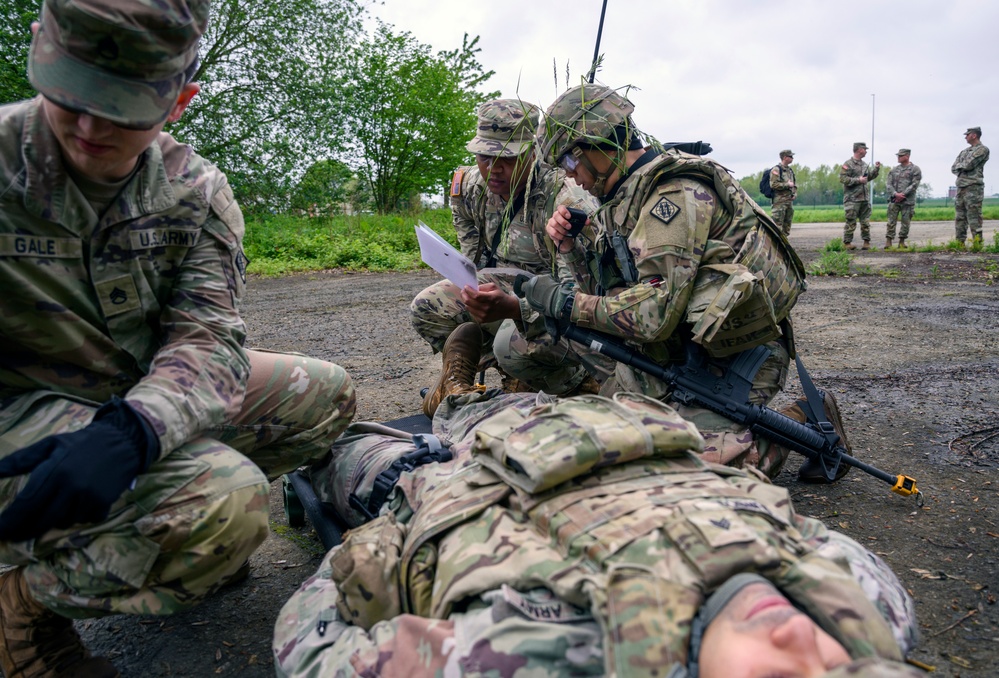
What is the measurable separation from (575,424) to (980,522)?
6.44 feet

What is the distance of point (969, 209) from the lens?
13.0 metres

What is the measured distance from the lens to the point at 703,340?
9.07 ft

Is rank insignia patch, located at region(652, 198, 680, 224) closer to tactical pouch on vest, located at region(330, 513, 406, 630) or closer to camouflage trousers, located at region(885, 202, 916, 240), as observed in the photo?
tactical pouch on vest, located at region(330, 513, 406, 630)

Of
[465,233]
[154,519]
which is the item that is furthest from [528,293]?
[154,519]

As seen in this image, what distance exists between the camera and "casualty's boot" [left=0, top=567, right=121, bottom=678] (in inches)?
72.9

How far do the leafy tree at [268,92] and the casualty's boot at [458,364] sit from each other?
1021 cm

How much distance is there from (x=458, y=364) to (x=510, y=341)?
322mm

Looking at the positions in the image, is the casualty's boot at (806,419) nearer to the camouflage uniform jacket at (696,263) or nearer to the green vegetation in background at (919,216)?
the camouflage uniform jacket at (696,263)

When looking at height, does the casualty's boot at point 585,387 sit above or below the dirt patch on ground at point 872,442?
above

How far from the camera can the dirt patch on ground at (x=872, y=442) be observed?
2.11 meters

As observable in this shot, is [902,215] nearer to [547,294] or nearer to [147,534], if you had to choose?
[547,294]

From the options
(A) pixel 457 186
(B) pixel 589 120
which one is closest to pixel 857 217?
(A) pixel 457 186

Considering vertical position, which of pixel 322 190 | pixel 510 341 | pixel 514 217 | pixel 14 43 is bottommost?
pixel 510 341

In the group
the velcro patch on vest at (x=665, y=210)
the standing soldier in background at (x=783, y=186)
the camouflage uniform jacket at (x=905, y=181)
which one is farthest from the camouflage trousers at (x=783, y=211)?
the velcro patch on vest at (x=665, y=210)
